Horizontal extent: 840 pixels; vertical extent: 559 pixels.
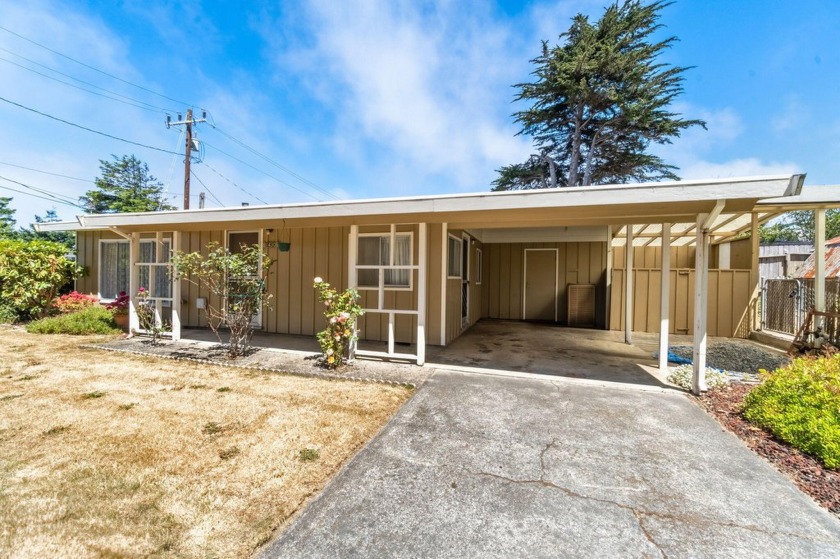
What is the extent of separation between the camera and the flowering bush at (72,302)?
7461 mm

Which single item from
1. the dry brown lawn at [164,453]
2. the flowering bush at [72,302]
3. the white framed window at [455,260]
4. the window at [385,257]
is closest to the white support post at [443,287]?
the white framed window at [455,260]

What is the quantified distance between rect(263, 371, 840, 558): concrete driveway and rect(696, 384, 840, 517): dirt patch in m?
0.11

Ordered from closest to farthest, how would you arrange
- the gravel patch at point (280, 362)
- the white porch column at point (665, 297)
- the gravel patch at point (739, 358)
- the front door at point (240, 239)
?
1. the gravel patch at point (280, 362)
2. the white porch column at point (665, 297)
3. the gravel patch at point (739, 358)
4. the front door at point (240, 239)

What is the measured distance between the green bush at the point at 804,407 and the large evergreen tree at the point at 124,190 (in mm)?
27193

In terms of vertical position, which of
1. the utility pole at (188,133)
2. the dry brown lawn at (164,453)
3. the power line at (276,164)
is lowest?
the dry brown lawn at (164,453)

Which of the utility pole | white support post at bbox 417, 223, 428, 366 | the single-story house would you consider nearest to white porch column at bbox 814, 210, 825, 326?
the single-story house

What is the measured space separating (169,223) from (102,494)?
4.65 m

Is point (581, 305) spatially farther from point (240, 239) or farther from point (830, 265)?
point (240, 239)

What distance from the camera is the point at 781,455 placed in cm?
244

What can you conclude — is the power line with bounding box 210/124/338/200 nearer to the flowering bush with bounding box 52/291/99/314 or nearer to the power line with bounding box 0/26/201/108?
the power line with bounding box 0/26/201/108

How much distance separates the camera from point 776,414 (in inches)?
107

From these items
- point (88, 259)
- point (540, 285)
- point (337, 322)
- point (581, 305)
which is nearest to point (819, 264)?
point (581, 305)

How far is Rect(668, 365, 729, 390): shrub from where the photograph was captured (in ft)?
12.6

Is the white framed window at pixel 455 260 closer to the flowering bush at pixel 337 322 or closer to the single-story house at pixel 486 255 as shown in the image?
the single-story house at pixel 486 255
